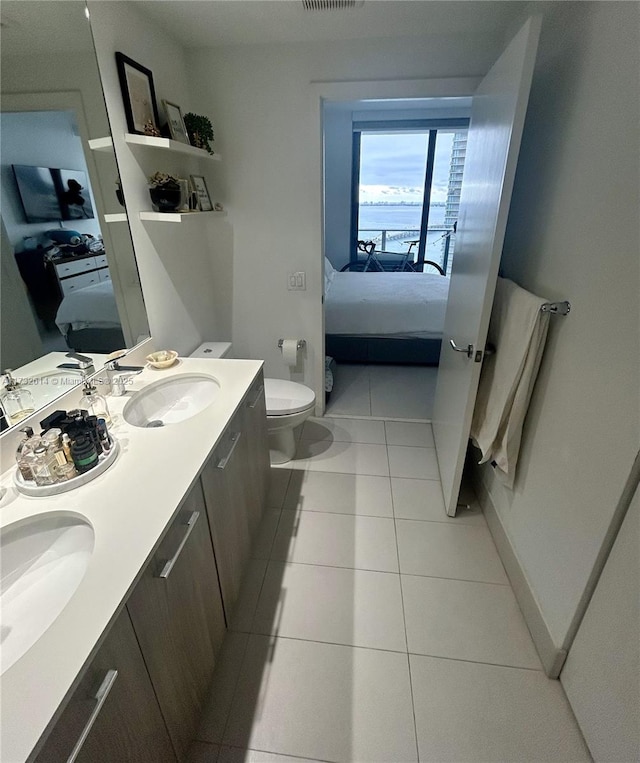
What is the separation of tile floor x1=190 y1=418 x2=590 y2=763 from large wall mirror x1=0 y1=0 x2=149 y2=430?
1.16m

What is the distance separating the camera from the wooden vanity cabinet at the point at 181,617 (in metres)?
0.85

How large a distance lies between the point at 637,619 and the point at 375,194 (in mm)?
5695

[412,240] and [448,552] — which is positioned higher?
[412,240]

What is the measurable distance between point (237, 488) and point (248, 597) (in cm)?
52

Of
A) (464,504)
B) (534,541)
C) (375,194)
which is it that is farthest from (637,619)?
(375,194)

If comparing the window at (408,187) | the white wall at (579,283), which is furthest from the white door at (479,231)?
the window at (408,187)

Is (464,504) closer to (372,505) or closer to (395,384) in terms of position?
(372,505)

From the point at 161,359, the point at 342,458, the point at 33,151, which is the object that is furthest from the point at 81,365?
the point at 342,458

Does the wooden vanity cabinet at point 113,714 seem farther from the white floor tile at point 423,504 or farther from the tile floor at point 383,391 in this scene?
the tile floor at point 383,391

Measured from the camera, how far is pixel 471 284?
5.82ft

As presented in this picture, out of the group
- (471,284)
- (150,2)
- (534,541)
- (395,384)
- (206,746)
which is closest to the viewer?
(206,746)

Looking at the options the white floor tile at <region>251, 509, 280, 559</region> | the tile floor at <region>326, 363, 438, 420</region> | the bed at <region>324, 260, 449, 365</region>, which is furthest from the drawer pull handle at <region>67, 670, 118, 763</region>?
the bed at <region>324, 260, 449, 365</region>

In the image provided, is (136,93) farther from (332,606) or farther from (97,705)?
(332,606)

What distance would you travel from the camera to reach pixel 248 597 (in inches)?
63.1
